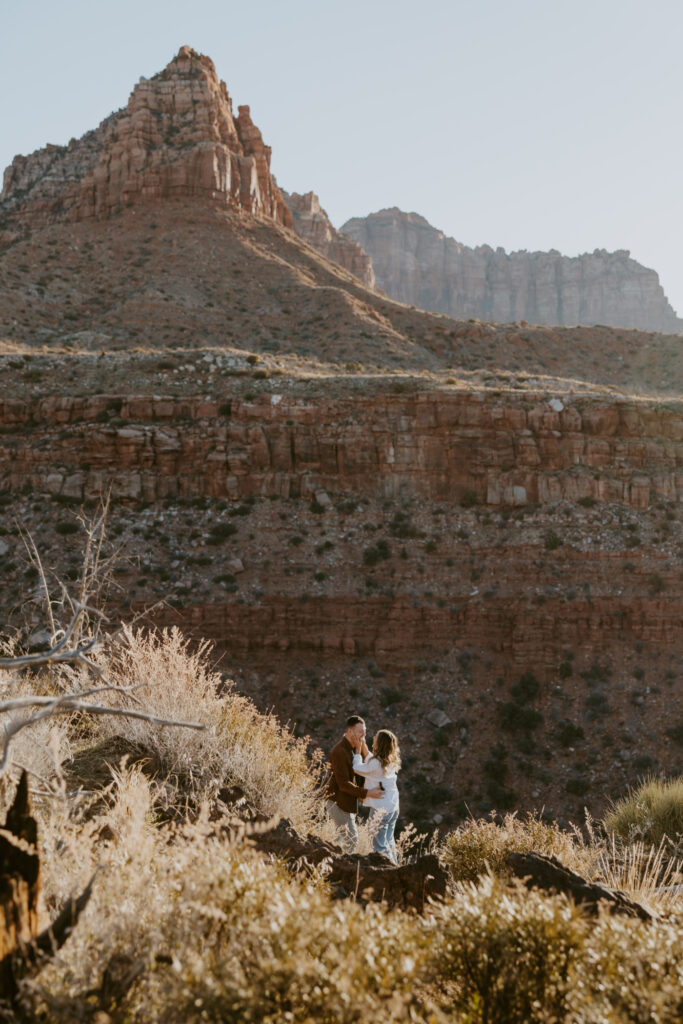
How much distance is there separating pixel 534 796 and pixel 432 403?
1496 cm

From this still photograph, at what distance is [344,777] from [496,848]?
5.28ft

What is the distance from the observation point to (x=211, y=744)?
6582 millimetres

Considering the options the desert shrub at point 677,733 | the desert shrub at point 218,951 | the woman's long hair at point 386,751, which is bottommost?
the desert shrub at point 677,733

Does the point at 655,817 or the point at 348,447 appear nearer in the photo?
the point at 655,817

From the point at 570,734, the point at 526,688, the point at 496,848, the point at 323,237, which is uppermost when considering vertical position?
the point at 323,237

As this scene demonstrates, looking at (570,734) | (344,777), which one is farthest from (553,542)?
(344,777)

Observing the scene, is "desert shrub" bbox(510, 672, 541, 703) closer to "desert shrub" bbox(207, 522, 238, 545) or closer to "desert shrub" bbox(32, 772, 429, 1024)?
"desert shrub" bbox(207, 522, 238, 545)

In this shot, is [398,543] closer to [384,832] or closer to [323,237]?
[384,832]

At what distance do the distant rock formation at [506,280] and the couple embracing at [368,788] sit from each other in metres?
131

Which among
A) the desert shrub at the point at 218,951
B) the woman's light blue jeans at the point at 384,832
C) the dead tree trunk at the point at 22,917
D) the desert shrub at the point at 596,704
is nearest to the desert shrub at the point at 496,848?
the woman's light blue jeans at the point at 384,832

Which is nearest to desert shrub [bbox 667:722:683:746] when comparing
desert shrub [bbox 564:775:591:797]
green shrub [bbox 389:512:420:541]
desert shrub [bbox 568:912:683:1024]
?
desert shrub [bbox 564:775:591:797]

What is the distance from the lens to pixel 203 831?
12.1 feet

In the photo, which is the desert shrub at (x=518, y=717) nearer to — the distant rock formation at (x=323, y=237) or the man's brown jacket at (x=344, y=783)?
the man's brown jacket at (x=344, y=783)

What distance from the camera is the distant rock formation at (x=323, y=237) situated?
3627 inches
